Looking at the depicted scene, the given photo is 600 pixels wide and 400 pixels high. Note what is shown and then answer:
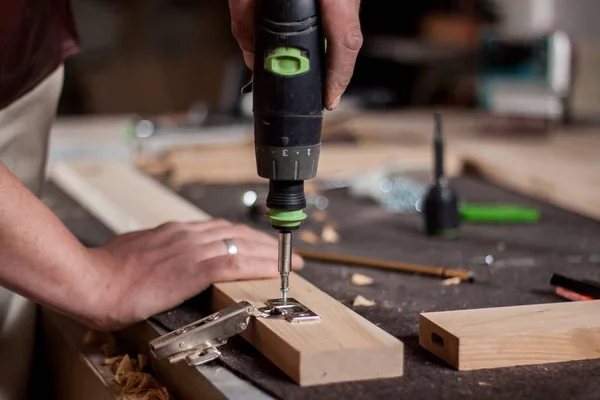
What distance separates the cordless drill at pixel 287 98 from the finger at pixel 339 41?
0.01 m

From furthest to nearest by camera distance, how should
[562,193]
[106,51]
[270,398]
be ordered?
[106,51] → [562,193] → [270,398]

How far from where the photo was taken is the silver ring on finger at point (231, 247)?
47.2 inches

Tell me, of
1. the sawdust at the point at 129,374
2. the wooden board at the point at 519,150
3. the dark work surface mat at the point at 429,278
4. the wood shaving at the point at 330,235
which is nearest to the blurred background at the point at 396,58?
the wooden board at the point at 519,150

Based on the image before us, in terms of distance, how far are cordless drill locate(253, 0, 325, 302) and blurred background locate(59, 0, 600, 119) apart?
174 centimetres

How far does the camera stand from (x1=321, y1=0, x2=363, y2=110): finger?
0.99 metres

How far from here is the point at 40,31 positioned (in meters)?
1.41

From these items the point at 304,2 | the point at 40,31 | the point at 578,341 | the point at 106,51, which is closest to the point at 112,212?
the point at 40,31

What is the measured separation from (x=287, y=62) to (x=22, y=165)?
2.07 feet

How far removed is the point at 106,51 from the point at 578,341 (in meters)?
4.62

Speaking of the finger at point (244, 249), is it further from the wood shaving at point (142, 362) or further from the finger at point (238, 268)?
the wood shaving at point (142, 362)

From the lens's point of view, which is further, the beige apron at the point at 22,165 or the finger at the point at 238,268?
the beige apron at the point at 22,165

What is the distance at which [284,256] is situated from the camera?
3.49ft

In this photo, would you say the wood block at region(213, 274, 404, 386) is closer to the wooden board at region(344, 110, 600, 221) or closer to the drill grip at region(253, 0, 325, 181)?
the drill grip at region(253, 0, 325, 181)

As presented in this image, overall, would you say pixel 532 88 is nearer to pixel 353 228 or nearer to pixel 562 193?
pixel 562 193
